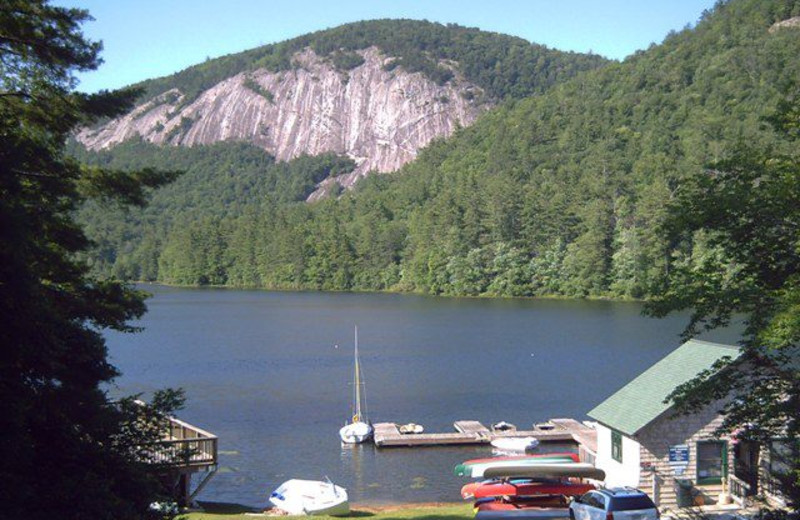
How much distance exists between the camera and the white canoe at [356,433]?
39156mm

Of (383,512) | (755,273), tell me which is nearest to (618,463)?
(383,512)

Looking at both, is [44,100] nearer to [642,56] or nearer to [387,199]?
[387,199]

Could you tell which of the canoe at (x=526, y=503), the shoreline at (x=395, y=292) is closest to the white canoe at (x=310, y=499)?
the canoe at (x=526, y=503)

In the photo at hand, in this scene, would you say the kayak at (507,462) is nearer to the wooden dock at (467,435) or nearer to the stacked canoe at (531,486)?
the stacked canoe at (531,486)

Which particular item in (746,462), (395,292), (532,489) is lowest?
(532,489)

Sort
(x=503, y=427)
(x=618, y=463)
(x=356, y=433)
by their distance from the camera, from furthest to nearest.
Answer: (x=503, y=427) → (x=356, y=433) → (x=618, y=463)

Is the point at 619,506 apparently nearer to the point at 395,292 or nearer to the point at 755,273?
the point at 755,273

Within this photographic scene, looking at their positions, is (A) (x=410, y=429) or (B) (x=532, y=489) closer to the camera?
(B) (x=532, y=489)

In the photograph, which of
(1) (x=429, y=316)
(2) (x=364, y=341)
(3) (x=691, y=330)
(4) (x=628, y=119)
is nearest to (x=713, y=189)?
(3) (x=691, y=330)

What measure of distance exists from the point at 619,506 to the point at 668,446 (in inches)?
234

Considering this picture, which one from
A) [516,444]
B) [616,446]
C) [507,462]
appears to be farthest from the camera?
[516,444]

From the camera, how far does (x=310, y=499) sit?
93.0 ft

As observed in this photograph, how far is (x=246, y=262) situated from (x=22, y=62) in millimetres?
148666

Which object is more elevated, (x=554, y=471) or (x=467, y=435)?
(x=554, y=471)
